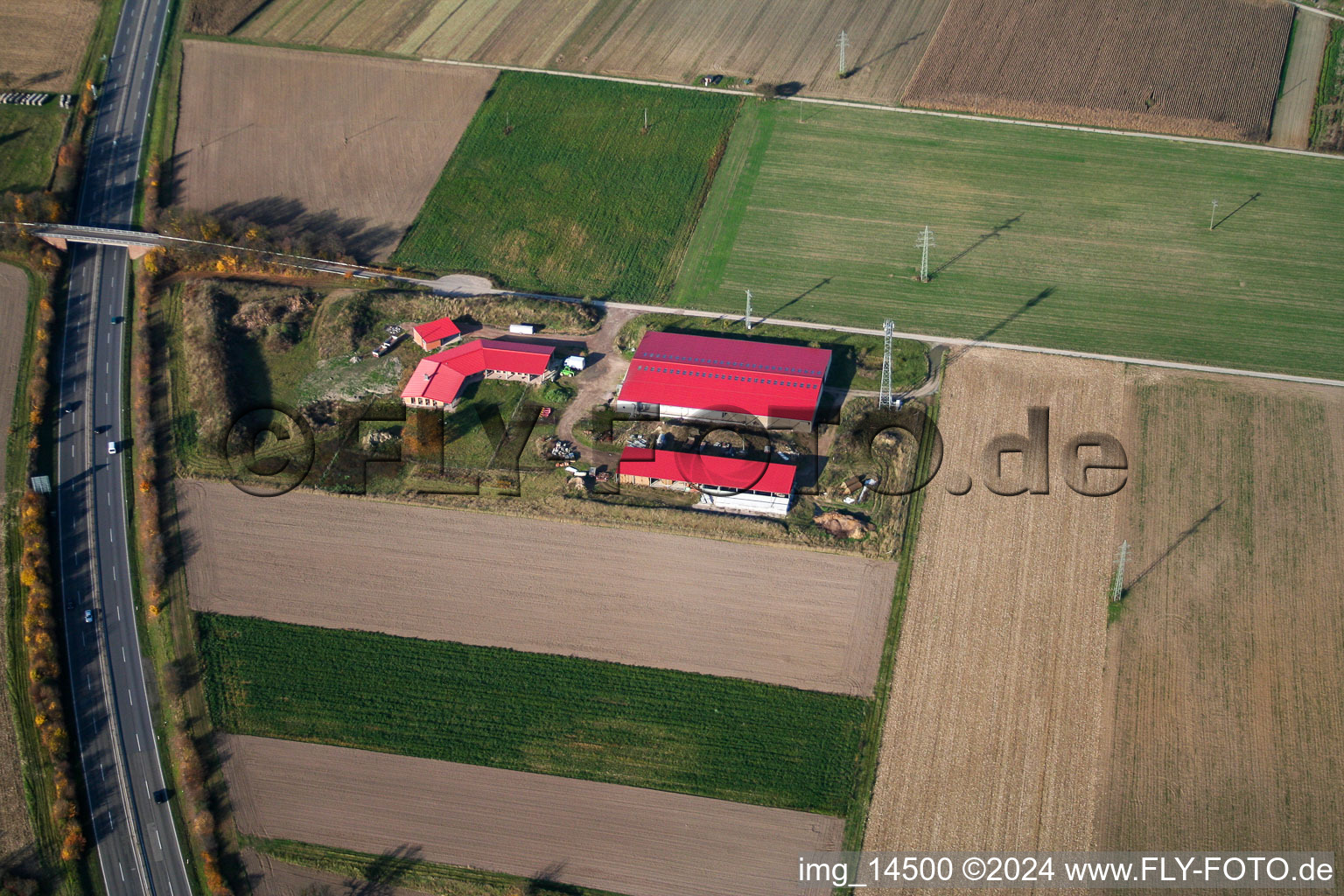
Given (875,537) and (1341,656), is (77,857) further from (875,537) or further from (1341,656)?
(1341,656)

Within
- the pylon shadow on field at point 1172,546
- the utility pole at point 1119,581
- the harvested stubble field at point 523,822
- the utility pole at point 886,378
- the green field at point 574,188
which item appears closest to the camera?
the harvested stubble field at point 523,822

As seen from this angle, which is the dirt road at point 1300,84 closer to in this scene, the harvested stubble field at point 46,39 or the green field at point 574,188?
the green field at point 574,188

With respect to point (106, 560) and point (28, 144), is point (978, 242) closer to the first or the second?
point (106, 560)

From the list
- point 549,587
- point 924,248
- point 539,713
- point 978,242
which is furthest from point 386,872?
point 978,242

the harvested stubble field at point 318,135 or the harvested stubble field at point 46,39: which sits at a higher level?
the harvested stubble field at point 46,39

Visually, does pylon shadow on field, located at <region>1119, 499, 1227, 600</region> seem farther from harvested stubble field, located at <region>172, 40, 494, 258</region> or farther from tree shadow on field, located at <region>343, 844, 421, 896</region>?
harvested stubble field, located at <region>172, 40, 494, 258</region>

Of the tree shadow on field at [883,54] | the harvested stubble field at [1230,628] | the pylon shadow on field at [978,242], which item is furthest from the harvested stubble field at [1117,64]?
the harvested stubble field at [1230,628]
